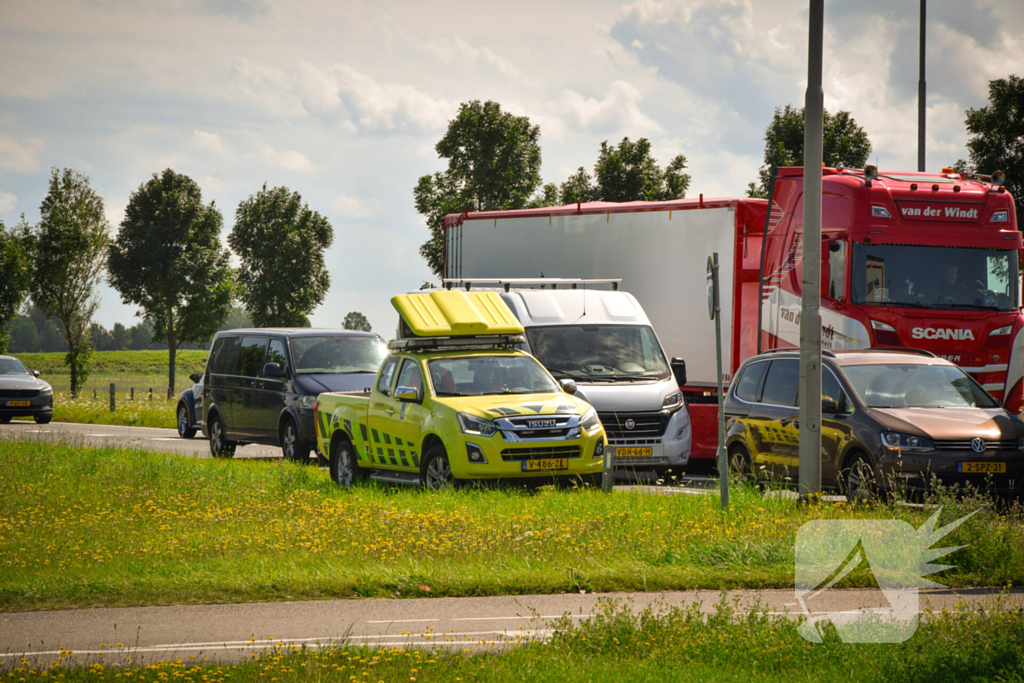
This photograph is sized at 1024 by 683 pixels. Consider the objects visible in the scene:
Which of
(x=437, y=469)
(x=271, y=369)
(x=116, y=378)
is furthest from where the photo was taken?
(x=116, y=378)

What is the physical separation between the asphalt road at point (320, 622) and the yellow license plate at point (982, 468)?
2.98 m

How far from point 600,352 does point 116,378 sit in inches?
3507

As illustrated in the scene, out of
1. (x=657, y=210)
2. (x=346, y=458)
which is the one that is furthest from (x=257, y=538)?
(x=657, y=210)

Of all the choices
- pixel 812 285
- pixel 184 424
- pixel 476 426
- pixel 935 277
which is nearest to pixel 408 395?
pixel 476 426

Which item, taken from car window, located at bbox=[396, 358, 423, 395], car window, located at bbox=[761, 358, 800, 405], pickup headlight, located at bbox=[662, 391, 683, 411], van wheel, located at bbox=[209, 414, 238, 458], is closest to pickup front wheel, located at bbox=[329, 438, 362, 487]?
car window, located at bbox=[396, 358, 423, 395]

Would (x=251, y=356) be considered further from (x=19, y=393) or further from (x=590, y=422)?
(x=19, y=393)

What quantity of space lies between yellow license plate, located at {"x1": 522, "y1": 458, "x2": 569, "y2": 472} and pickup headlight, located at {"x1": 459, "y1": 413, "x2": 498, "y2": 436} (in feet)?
1.68

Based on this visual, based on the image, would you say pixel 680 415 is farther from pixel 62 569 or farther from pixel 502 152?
pixel 502 152

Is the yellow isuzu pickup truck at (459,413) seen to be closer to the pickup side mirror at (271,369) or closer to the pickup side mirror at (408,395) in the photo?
the pickup side mirror at (408,395)

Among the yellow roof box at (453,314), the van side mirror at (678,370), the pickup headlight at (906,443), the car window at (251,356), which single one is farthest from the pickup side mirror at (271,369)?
the pickup headlight at (906,443)

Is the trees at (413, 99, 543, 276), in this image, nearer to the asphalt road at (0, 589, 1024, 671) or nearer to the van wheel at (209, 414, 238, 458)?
the van wheel at (209, 414, 238, 458)

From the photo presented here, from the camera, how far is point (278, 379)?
18.6 m

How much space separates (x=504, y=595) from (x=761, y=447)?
6.02 meters

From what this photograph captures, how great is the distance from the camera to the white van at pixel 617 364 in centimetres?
1503
